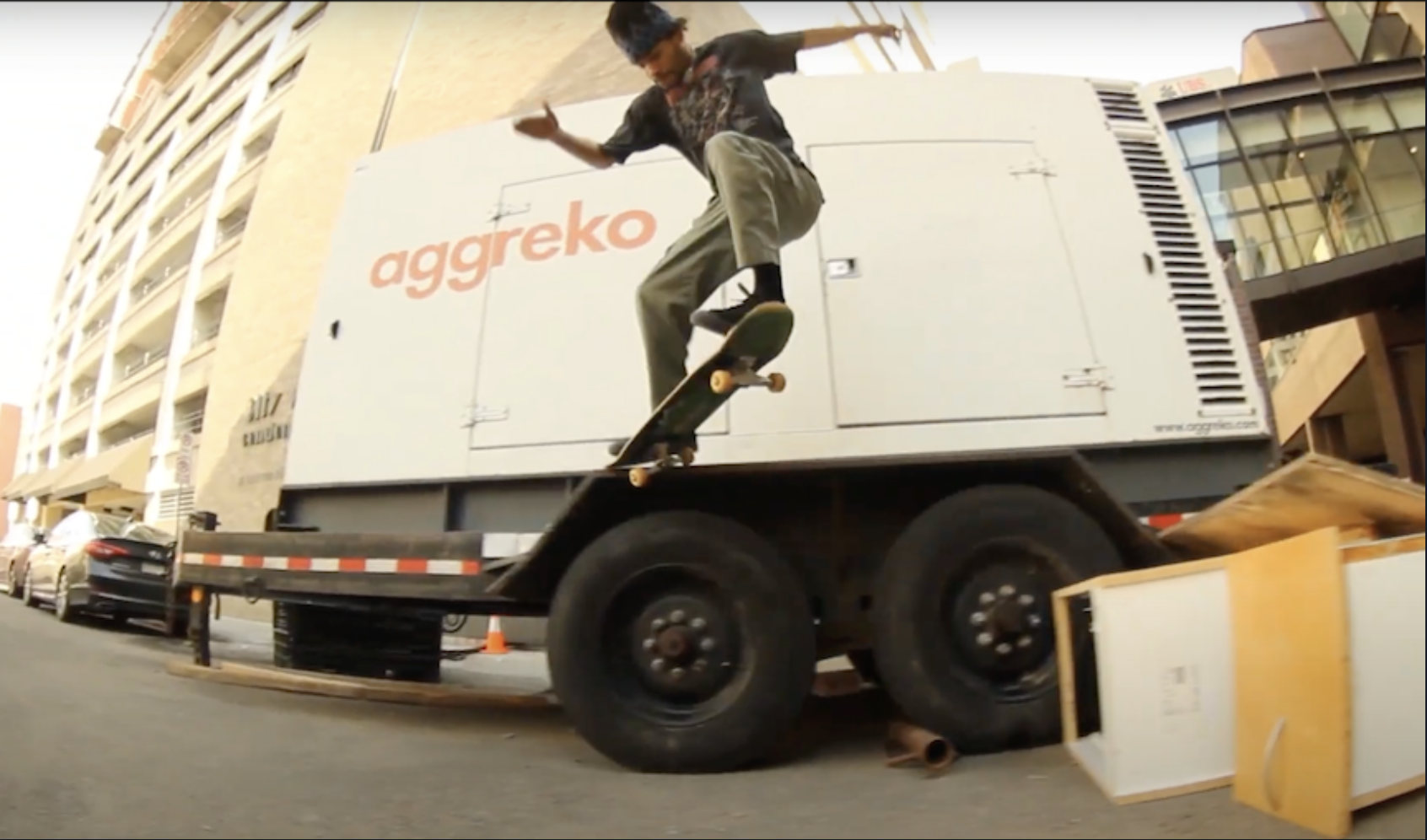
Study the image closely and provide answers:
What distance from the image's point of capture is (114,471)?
8672mm

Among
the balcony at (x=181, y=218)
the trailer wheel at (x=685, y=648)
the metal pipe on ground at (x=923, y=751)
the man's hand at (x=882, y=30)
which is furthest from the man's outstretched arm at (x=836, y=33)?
the balcony at (x=181, y=218)

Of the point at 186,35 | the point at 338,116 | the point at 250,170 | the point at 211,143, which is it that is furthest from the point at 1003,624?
the point at 211,143

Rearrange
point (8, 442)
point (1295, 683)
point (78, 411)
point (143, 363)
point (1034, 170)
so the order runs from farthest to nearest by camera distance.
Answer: point (143, 363), point (78, 411), point (8, 442), point (1034, 170), point (1295, 683)

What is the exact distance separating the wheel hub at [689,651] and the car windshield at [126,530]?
723cm

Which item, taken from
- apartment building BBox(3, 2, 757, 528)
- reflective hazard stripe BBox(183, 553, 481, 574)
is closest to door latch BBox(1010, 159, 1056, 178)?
apartment building BBox(3, 2, 757, 528)

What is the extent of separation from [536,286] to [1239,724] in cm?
331

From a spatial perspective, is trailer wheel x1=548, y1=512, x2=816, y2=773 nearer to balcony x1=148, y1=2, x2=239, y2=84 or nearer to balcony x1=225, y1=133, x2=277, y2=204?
balcony x1=148, y1=2, x2=239, y2=84

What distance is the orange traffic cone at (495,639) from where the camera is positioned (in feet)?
27.6

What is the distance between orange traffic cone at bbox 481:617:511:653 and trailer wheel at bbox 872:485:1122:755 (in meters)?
6.14

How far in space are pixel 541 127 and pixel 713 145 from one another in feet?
2.75

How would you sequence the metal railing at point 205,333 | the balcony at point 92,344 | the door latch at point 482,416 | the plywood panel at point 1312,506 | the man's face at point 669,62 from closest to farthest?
1. the plywood panel at point 1312,506
2. the man's face at point 669,62
3. the door latch at point 482,416
4. the balcony at point 92,344
5. the metal railing at point 205,333

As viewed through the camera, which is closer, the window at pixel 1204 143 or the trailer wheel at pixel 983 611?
the trailer wheel at pixel 983 611

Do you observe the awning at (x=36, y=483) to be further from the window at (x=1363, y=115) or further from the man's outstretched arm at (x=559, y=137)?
the window at (x=1363, y=115)

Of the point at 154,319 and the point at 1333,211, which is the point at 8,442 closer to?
the point at 1333,211
